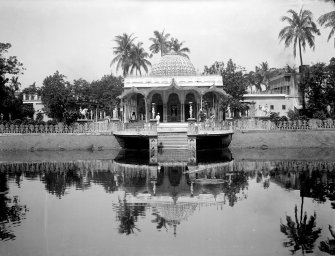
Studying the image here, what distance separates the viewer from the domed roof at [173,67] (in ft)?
135

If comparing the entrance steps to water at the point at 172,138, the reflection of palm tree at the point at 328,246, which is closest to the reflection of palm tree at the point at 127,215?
the reflection of palm tree at the point at 328,246

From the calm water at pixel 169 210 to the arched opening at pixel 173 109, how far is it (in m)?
17.8

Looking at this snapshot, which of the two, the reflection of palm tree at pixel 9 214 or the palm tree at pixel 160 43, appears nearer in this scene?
the reflection of palm tree at pixel 9 214

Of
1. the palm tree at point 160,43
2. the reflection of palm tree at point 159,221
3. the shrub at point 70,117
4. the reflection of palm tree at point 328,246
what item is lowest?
the reflection of palm tree at point 328,246

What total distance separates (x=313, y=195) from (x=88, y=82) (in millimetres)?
49067

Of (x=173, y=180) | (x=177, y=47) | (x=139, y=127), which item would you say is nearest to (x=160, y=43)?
(x=177, y=47)

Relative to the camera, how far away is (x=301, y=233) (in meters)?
9.91

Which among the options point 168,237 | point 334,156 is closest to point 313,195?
point 168,237

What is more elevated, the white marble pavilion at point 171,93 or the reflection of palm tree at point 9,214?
the white marble pavilion at point 171,93

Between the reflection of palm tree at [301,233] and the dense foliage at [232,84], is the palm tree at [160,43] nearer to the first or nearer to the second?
the dense foliage at [232,84]

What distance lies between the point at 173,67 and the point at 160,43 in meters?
17.6

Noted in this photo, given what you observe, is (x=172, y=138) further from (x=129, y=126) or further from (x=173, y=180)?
(x=173, y=180)

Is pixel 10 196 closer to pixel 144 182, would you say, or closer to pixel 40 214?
pixel 40 214

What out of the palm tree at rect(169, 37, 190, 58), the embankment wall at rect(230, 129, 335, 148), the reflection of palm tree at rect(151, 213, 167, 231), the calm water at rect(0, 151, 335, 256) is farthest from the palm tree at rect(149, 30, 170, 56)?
the reflection of palm tree at rect(151, 213, 167, 231)
